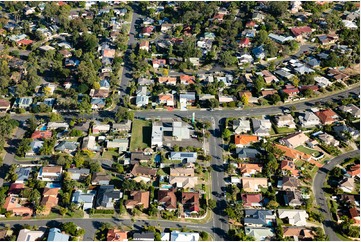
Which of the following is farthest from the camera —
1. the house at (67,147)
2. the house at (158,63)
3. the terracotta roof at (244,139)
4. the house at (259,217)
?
the house at (158,63)

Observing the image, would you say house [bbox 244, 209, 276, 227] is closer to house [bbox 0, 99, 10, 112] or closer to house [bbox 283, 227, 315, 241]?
house [bbox 283, 227, 315, 241]

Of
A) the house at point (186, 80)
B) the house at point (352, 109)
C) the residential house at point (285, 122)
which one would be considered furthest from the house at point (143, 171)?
the house at point (352, 109)

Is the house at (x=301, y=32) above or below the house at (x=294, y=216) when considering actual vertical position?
above

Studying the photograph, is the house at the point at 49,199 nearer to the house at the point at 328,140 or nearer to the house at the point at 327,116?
the house at the point at 328,140

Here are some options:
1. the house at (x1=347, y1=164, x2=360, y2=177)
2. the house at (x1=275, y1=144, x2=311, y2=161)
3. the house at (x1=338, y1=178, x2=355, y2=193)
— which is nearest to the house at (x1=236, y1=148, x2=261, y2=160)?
the house at (x1=275, y1=144, x2=311, y2=161)

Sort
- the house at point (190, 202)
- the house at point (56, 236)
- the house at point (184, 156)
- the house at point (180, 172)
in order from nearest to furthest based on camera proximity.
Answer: the house at point (56, 236), the house at point (190, 202), the house at point (180, 172), the house at point (184, 156)

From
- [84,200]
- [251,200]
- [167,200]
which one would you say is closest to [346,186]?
[251,200]
